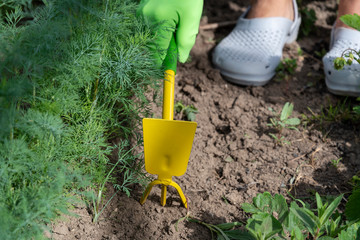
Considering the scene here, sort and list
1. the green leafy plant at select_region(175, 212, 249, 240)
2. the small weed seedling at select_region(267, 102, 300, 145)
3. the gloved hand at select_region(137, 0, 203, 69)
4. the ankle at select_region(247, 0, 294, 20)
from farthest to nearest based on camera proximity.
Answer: the ankle at select_region(247, 0, 294, 20)
the small weed seedling at select_region(267, 102, 300, 145)
the gloved hand at select_region(137, 0, 203, 69)
the green leafy plant at select_region(175, 212, 249, 240)

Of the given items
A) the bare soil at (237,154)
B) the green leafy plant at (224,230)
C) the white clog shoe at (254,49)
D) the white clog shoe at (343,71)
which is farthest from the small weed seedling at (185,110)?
the white clog shoe at (343,71)

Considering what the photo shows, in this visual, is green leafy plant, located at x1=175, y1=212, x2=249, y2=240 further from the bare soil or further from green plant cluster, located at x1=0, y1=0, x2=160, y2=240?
green plant cluster, located at x1=0, y1=0, x2=160, y2=240

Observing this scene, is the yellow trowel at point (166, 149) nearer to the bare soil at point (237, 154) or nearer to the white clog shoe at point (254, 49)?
the bare soil at point (237, 154)

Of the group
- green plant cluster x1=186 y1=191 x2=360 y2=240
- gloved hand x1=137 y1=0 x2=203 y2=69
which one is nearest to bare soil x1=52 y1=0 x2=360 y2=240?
green plant cluster x1=186 y1=191 x2=360 y2=240

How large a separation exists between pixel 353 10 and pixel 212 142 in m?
1.09

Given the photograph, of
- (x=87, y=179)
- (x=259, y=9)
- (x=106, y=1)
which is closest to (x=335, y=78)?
(x=259, y=9)

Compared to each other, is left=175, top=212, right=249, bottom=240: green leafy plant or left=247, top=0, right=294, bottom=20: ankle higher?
left=247, top=0, right=294, bottom=20: ankle

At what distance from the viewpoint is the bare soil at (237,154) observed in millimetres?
1518

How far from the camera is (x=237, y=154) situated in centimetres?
183

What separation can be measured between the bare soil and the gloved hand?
406 mm

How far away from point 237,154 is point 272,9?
98 centimetres

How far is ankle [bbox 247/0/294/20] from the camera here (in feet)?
7.72

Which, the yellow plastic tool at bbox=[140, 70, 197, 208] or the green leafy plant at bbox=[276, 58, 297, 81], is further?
the green leafy plant at bbox=[276, 58, 297, 81]

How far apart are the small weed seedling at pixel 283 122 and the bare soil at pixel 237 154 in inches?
1.1
